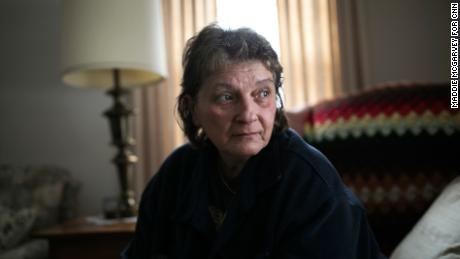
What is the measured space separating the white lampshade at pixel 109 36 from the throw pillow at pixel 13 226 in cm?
64

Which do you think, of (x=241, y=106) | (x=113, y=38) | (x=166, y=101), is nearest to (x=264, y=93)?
(x=241, y=106)

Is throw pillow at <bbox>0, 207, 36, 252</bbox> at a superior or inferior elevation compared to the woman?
inferior

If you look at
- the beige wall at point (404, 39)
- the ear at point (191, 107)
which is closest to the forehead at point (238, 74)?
the ear at point (191, 107)

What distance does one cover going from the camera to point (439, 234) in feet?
3.08

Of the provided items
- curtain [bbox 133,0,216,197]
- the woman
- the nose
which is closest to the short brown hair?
the woman

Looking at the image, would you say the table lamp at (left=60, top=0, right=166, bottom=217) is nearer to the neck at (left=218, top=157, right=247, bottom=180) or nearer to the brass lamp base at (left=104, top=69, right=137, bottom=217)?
the brass lamp base at (left=104, top=69, right=137, bottom=217)

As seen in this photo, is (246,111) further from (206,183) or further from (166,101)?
(166,101)

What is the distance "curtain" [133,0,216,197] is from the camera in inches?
89.2

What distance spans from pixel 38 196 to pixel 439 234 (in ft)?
6.10

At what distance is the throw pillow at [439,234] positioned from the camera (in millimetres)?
898

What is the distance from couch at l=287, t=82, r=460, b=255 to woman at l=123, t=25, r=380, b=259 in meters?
0.41

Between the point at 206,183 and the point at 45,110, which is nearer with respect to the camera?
the point at 206,183

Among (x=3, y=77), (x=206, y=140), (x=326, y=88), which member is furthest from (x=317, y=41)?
(x=3, y=77)

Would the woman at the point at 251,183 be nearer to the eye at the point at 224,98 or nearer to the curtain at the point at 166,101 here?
the eye at the point at 224,98
